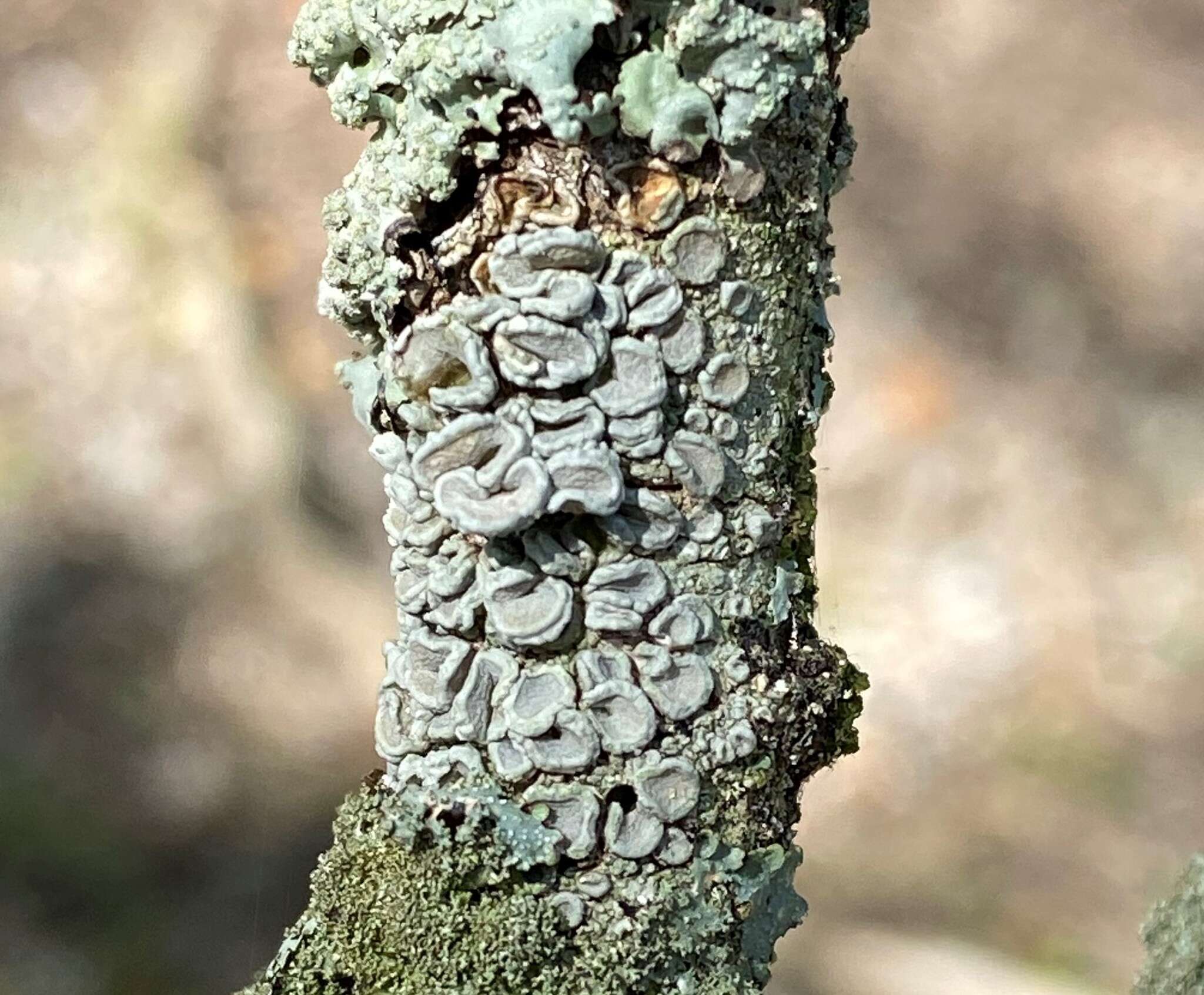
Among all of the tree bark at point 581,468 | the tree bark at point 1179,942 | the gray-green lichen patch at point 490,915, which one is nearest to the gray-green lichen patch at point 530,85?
the tree bark at point 581,468

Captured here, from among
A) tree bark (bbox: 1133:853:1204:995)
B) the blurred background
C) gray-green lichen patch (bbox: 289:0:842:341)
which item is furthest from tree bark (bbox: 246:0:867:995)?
the blurred background

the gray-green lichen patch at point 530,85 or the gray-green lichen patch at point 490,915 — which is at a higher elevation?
the gray-green lichen patch at point 530,85

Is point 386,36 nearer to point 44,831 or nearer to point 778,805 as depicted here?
point 778,805

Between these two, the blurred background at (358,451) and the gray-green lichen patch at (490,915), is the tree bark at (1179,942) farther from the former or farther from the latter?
the blurred background at (358,451)

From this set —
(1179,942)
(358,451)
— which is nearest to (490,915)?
(1179,942)

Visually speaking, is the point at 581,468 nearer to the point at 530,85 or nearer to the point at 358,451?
the point at 530,85

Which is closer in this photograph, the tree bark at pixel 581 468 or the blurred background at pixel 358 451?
the tree bark at pixel 581 468

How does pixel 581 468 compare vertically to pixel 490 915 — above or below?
above

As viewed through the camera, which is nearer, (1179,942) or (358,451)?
(1179,942)
